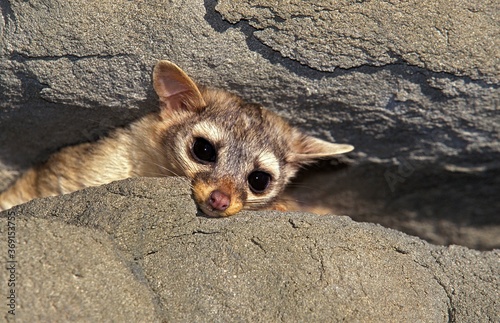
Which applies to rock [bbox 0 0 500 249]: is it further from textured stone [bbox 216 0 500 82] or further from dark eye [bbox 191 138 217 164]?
dark eye [bbox 191 138 217 164]

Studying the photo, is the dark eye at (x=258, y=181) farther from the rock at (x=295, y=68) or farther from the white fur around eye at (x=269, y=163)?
the rock at (x=295, y=68)

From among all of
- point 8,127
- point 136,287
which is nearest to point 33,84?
point 8,127

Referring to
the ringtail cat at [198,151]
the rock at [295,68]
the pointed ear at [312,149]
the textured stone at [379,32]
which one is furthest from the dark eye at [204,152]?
the textured stone at [379,32]

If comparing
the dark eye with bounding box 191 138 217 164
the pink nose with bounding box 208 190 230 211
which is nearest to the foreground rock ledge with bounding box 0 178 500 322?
the pink nose with bounding box 208 190 230 211

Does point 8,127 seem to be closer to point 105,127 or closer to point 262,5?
point 105,127

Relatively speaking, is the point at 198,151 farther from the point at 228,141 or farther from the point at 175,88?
the point at 175,88

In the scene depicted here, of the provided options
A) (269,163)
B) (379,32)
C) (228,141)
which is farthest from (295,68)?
(269,163)
